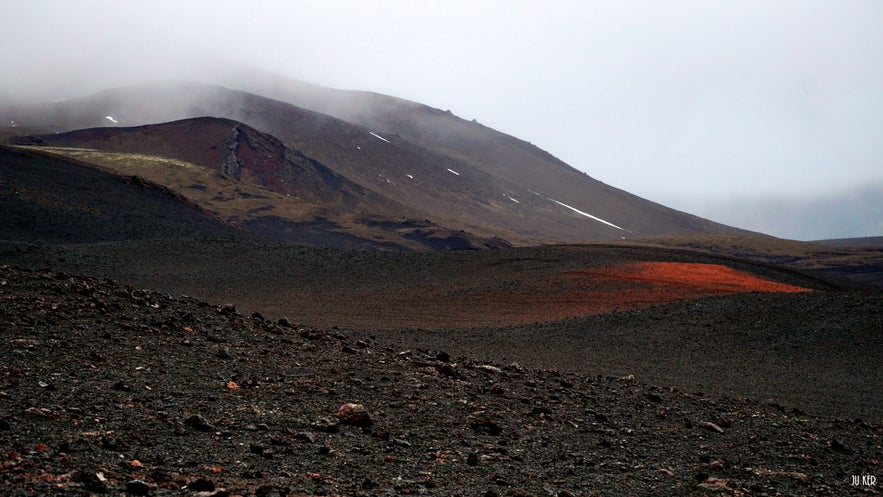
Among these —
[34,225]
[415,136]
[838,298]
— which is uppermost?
[415,136]

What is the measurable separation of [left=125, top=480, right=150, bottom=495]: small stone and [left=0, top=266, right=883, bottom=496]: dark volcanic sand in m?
0.01

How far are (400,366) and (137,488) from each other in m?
5.10

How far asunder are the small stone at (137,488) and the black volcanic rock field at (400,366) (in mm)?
18

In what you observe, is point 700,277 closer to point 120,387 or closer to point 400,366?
point 400,366

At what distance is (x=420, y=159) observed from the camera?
128750mm

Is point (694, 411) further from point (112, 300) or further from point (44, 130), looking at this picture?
point (44, 130)

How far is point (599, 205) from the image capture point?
14025 centimetres

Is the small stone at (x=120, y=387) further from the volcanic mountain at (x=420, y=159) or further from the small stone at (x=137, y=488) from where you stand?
the volcanic mountain at (x=420, y=159)

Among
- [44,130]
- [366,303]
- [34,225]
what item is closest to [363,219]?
[34,225]

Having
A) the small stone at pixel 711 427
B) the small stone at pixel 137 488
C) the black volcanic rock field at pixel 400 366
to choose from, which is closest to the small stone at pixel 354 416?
the black volcanic rock field at pixel 400 366

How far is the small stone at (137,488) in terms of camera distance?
4.91 meters

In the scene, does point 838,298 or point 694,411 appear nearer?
point 694,411

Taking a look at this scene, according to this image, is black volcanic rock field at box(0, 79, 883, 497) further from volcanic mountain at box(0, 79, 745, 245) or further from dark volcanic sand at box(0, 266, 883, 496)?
volcanic mountain at box(0, 79, 745, 245)

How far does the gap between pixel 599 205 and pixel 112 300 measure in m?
134
